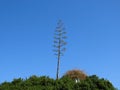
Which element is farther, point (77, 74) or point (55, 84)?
point (77, 74)

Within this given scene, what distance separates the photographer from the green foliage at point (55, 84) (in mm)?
34309

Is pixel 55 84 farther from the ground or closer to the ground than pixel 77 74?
closer to the ground

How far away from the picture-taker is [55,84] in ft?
119

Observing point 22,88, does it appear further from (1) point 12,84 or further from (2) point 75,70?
(2) point 75,70

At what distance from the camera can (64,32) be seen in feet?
250

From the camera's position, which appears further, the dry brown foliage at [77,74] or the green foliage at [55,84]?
the dry brown foliage at [77,74]

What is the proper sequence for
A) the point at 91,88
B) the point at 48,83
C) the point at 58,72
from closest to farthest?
1. the point at 91,88
2. the point at 48,83
3. the point at 58,72

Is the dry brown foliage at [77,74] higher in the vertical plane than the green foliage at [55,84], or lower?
higher

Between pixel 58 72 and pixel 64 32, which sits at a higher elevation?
pixel 64 32

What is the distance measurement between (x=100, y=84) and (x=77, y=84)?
76.3 inches

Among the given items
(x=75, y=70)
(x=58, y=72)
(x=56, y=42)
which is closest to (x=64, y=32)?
(x=56, y=42)

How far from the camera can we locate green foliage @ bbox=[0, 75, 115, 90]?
34.3 metres

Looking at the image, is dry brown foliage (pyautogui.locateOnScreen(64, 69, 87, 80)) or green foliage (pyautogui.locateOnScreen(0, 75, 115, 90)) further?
dry brown foliage (pyautogui.locateOnScreen(64, 69, 87, 80))

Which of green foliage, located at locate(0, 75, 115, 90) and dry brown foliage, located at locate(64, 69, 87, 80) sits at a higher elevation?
dry brown foliage, located at locate(64, 69, 87, 80)
